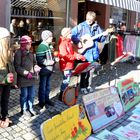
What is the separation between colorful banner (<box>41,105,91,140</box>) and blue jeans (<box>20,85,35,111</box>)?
1072 mm

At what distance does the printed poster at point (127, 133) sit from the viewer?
178 inches

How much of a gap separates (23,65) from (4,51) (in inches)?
26.7

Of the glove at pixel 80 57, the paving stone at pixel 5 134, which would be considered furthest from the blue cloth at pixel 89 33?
the paving stone at pixel 5 134

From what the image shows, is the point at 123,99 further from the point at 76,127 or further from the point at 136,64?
the point at 136,64

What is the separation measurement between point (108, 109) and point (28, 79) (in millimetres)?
1475

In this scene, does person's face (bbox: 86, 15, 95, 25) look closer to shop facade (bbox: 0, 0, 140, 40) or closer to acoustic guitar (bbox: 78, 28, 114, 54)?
acoustic guitar (bbox: 78, 28, 114, 54)

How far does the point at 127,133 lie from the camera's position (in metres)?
4.68

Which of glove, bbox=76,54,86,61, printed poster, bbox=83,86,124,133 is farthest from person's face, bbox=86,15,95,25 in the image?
printed poster, bbox=83,86,124,133

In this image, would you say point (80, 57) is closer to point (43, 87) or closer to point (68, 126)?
point (43, 87)

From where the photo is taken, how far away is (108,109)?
202 inches

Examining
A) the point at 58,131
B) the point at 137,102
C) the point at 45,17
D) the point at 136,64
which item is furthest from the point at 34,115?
the point at 136,64

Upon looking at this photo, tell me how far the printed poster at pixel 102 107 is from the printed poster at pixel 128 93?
0.64ft

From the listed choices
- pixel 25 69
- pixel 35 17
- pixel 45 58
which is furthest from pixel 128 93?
pixel 35 17

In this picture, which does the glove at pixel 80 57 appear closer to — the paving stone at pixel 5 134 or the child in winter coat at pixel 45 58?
the child in winter coat at pixel 45 58
